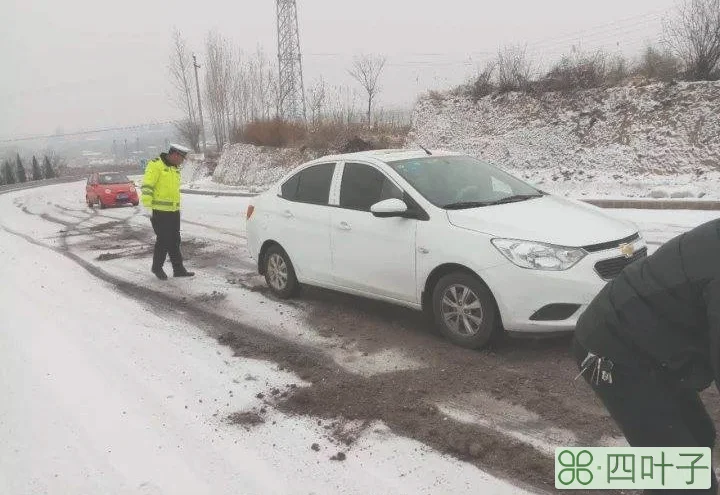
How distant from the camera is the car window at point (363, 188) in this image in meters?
5.58

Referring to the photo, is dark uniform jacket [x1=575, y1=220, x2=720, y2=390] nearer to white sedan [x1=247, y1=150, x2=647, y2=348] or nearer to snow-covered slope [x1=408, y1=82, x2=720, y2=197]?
white sedan [x1=247, y1=150, x2=647, y2=348]

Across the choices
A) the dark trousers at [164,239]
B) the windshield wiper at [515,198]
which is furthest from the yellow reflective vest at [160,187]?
the windshield wiper at [515,198]

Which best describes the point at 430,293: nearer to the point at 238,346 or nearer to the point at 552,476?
the point at 238,346

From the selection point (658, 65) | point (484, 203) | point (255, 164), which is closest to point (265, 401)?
point (484, 203)

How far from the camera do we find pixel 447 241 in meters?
4.87

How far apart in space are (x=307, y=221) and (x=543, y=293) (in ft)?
9.20

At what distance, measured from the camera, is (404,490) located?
3049 mm

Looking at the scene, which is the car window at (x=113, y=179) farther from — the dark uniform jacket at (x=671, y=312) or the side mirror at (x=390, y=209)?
the dark uniform jacket at (x=671, y=312)

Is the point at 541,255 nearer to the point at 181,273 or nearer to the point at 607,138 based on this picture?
the point at 181,273

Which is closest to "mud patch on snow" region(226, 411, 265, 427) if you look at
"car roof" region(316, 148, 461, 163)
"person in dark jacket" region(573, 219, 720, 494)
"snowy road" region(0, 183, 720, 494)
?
"snowy road" region(0, 183, 720, 494)

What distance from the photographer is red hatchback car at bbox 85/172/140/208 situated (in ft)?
71.2

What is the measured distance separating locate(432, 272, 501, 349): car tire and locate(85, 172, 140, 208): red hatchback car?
19.5 meters

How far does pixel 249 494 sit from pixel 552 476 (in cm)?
162

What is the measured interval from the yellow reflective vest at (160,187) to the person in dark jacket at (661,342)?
7081 millimetres
